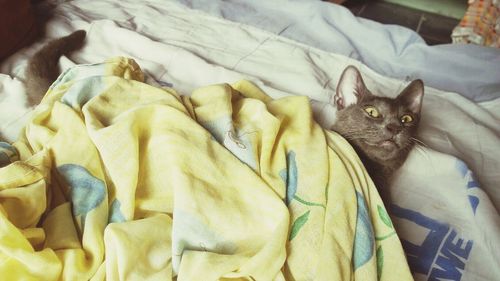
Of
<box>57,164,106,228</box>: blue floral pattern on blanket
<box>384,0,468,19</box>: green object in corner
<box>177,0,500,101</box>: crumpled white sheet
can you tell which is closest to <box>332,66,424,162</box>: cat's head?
<box>177,0,500,101</box>: crumpled white sheet

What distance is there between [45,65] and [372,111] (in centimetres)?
83

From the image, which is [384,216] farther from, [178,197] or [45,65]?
[45,65]

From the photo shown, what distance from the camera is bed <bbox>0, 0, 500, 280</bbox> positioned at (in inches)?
20.8

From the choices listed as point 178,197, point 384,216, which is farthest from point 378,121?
point 178,197

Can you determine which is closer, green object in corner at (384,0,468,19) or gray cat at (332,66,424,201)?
gray cat at (332,66,424,201)

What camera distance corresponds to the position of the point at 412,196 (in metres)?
0.88

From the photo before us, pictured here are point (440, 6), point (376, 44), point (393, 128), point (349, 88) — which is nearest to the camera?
point (393, 128)

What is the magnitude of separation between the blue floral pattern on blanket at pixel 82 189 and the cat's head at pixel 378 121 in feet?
1.81

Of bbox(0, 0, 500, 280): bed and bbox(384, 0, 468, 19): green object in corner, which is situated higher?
bbox(0, 0, 500, 280): bed

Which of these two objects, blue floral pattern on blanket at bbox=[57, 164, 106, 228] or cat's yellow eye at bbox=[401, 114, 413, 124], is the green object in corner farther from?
blue floral pattern on blanket at bbox=[57, 164, 106, 228]

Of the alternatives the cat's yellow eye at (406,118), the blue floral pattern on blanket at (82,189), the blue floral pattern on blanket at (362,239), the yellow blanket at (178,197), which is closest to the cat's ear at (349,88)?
the cat's yellow eye at (406,118)

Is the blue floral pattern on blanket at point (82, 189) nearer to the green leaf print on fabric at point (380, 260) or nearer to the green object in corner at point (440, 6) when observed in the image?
the green leaf print on fabric at point (380, 260)

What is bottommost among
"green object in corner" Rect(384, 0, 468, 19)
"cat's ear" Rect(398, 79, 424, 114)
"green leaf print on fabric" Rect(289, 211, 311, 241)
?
"green object in corner" Rect(384, 0, 468, 19)

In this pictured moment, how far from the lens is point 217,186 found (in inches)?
23.5
